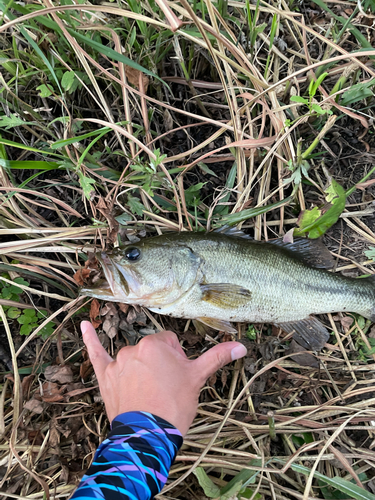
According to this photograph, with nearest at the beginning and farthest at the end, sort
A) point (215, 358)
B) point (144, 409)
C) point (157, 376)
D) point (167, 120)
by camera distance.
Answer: point (144, 409)
point (157, 376)
point (215, 358)
point (167, 120)

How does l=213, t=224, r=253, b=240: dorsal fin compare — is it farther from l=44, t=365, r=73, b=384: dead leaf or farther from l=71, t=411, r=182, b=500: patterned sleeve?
l=44, t=365, r=73, b=384: dead leaf

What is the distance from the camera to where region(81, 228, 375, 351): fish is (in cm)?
255

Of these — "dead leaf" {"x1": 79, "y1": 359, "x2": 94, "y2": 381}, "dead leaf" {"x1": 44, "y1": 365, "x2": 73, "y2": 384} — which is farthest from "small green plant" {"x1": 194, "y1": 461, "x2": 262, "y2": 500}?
"dead leaf" {"x1": 44, "y1": 365, "x2": 73, "y2": 384}

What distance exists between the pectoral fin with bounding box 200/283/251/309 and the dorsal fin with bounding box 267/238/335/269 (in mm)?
764

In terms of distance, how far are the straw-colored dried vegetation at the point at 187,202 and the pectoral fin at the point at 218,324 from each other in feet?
0.84

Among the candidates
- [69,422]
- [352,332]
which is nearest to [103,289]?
[69,422]

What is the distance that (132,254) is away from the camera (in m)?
2.56

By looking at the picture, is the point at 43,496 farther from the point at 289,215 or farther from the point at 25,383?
the point at 289,215

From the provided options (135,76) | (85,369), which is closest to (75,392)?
(85,369)

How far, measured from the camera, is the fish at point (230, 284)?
8.36ft

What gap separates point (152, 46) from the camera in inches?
109

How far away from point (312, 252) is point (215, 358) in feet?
5.09

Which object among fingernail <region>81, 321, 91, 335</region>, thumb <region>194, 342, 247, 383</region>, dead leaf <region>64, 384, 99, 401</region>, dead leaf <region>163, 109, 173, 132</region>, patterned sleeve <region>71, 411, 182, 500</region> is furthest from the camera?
dead leaf <region>163, 109, 173, 132</region>

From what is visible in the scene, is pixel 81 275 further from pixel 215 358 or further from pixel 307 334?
pixel 307 334
